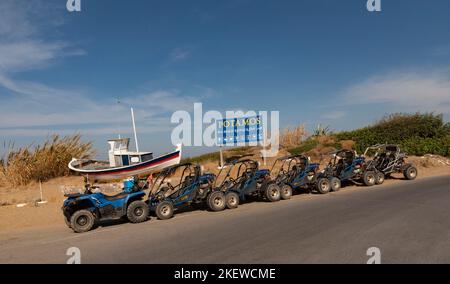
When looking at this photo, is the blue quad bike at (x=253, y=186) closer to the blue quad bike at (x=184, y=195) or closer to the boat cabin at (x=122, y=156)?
the blue quad bike at (x=184, y=195)

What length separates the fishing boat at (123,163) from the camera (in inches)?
875

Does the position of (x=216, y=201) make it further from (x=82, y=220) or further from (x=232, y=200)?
(x=82, y=220)

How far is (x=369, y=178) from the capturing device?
1557 cm

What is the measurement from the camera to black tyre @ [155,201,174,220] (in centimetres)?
1089

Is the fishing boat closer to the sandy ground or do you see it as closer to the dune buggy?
the sandy ground

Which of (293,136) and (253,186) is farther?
(293,136)

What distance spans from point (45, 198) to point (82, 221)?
7663 mm

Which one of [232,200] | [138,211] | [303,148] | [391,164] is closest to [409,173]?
[391,164]

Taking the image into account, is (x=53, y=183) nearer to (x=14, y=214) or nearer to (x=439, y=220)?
(x=14, y=214)

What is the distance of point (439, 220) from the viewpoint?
859cm

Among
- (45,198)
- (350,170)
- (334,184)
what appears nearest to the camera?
(334,184)

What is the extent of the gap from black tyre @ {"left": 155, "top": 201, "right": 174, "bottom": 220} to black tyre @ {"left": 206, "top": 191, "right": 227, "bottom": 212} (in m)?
1.30

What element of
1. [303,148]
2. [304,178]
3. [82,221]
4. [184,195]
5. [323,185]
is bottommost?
[82,221]

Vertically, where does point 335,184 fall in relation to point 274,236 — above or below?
above
